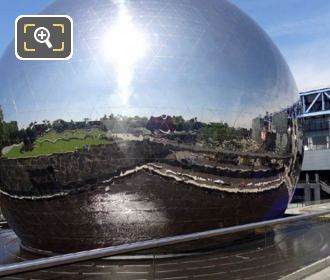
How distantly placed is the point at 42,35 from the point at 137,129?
11.6 feet

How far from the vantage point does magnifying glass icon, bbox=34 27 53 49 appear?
10008 mm

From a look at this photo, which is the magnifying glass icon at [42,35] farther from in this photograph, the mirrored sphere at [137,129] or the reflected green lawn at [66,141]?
the reflected green lawn at [66,141]

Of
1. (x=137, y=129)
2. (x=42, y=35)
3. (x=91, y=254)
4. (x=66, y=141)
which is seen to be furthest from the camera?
(x=42, y=35)

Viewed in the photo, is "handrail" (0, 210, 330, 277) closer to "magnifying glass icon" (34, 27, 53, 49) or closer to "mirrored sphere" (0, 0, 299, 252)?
"mirrored sphere" (0, 0, 299, 252)

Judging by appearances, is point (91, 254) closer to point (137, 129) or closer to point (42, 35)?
point (137, 129)

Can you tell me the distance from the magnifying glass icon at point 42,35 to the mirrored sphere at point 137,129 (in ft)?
1.88

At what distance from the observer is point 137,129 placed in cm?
799

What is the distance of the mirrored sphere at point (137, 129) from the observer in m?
8.09

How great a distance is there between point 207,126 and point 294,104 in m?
3.07

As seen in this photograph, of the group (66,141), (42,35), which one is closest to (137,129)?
(66,141)

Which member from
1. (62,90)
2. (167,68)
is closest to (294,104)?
(167,68)

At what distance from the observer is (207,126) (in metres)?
8.32

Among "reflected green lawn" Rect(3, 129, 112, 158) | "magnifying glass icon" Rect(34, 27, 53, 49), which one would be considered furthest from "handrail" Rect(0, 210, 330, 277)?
"magnifying glass icon" Rect(34, 27, 53, 49)

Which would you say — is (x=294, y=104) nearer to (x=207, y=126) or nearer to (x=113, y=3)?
(x=207, y=126)
